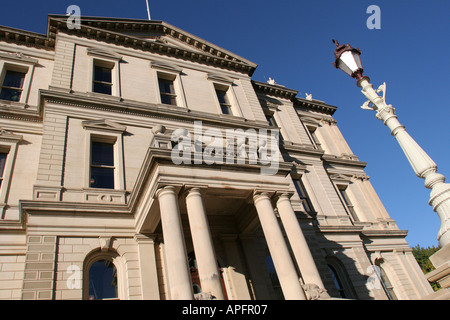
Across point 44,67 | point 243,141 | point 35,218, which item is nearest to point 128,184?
point 35,218

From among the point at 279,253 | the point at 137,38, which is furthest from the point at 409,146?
the point at 137,38

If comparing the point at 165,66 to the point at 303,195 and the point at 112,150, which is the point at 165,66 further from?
the point at 303,195

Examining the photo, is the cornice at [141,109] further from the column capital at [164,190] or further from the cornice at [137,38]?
the column capital at [164,190]

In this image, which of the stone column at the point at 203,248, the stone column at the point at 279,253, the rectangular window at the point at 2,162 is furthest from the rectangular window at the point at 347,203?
the rectangular window at the point at 2,162

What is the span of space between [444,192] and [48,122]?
13943 millimetres

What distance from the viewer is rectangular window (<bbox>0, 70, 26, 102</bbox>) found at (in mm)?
15133

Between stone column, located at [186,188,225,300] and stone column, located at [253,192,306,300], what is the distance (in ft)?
7.50

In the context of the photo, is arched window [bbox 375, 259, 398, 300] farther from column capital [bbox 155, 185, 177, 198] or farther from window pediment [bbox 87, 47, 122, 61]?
window pediment [bbox 87, 47, 122, 61]

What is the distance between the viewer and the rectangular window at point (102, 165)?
505 inches

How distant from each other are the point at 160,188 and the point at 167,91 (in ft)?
34.1

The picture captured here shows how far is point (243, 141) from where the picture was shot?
17.5m

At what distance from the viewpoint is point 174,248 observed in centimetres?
861
